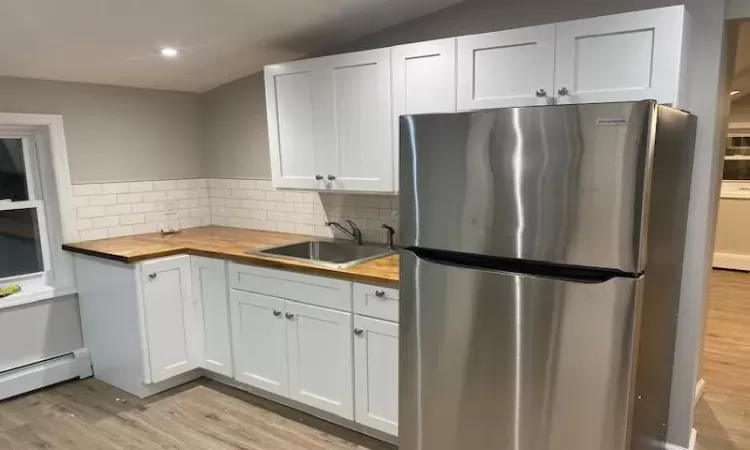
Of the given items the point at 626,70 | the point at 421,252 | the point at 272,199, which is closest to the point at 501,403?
the point at 421,252

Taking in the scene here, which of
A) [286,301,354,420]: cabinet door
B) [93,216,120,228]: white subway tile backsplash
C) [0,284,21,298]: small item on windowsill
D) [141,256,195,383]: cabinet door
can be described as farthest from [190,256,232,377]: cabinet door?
[0,284,21,298]: small item on windowsill

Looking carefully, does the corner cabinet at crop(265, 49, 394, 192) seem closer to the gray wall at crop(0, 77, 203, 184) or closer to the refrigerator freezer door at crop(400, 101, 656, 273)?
the refrigerator freezer door at crop(400, 101, 656, 273)

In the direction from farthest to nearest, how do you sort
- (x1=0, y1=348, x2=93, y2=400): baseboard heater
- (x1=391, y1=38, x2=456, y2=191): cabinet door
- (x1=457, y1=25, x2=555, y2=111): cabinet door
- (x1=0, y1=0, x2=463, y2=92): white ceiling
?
(x1=0, y1=348, x2=93, y2=400): baseboard heater < (x1=391, y1=38, x2=456, y2=191): cabinet door < (x1=0, y1=0, x2=463, y2=92): white ceiling < (x1=457, y1=25, x2=555, y2=111): cabinet door

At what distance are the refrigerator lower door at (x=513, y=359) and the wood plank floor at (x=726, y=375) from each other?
4.51 ft

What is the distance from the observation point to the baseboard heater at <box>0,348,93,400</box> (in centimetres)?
315

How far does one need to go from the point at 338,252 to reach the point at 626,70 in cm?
→ 192

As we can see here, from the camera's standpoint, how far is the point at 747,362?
11.8ft

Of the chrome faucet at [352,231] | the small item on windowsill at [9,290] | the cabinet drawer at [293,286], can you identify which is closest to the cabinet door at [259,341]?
the cabinet drawer at [293,286]

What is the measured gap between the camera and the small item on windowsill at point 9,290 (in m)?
3.15

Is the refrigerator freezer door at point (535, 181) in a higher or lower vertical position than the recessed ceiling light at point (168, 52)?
lower

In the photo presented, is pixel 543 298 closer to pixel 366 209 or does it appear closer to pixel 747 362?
pixel 366 209

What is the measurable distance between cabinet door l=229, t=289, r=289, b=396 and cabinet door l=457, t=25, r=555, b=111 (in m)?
1.45

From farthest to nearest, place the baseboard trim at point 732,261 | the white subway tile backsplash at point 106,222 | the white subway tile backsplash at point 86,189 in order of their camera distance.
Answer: the baseboard trim at point 732,261 → the white subway tile backsplash at point 106,222 → the white subway tile backsplash at point 86,189

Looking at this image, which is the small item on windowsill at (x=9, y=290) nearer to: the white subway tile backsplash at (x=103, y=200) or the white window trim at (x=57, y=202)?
the white window trim at (x=57, y=202)
